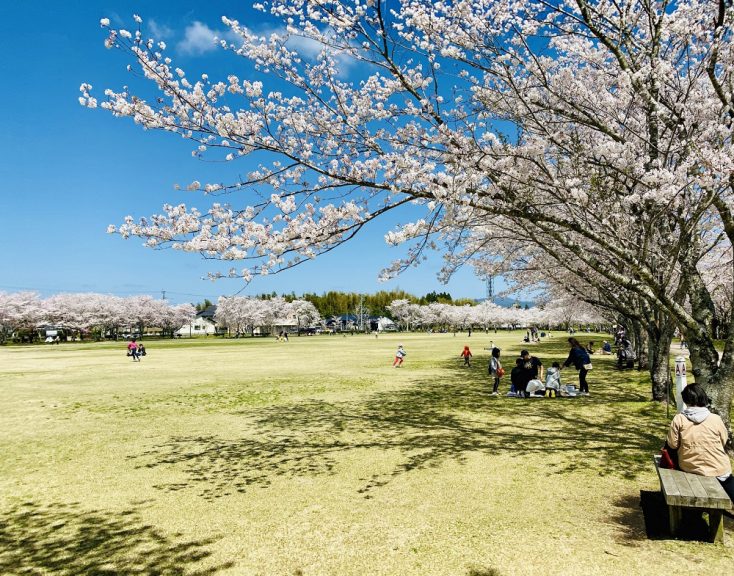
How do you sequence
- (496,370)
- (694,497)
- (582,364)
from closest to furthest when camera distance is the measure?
(694,497)
(582,364)
(496,370)

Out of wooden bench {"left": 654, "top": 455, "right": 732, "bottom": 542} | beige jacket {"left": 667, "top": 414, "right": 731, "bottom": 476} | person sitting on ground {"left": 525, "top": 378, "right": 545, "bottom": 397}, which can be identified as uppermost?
beige jacket {"left": 667, "top": 414, "right": 731, "bottom": 476}

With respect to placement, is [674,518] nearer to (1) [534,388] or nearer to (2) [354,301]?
(1) [534,388]

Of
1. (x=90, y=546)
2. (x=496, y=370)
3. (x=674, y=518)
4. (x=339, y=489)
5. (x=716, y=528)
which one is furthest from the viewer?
(x=496, y=370)

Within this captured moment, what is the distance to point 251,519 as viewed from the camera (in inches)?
226

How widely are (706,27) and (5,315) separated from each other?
305 ft

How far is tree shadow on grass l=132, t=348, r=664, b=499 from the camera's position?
24.8ft

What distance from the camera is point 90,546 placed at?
203 inches

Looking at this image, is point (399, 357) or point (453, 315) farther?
point (453, 315)

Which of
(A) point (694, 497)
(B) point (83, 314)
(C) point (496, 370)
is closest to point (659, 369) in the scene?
(C) point (496, 370)

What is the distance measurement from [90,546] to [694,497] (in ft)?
20.7

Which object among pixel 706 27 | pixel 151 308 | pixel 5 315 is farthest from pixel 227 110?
pixel 151 308

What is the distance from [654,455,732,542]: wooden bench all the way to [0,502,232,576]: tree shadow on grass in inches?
175

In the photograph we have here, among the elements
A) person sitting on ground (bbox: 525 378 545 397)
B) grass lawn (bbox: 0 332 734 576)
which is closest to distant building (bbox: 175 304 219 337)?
grass lawn (bbox: 0 332 734 576)

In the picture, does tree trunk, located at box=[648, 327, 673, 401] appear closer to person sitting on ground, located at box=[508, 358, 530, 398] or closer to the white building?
person sitting on ground, located at box=[508, 358, 530, 398]
